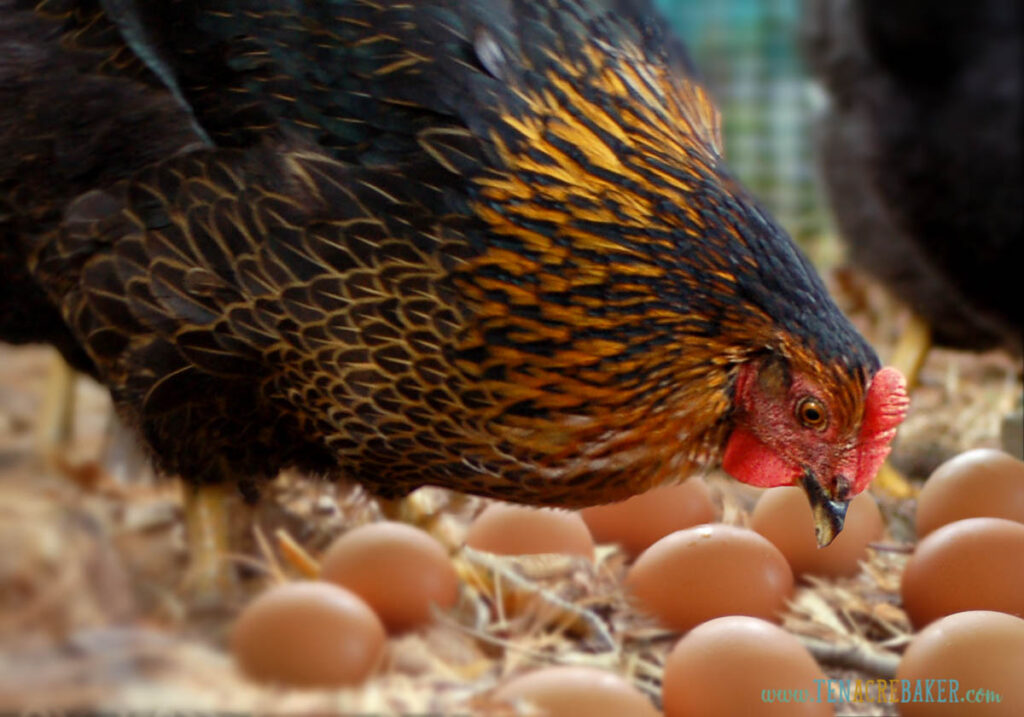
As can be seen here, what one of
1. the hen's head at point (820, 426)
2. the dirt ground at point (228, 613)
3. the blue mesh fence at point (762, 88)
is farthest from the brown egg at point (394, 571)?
the blue mesh fence at point (762, 88)

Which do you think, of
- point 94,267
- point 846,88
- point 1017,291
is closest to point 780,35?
point 846,88

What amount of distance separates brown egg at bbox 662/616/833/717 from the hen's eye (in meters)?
0.21

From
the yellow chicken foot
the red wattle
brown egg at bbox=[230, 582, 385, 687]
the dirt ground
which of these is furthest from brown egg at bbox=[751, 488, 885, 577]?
the yellow chicken foot

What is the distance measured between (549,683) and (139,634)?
1.15ft

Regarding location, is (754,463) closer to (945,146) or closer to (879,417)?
(879,417)

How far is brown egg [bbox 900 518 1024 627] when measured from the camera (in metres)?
1.16

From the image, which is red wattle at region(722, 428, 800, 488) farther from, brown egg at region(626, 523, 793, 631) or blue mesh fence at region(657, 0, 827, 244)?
blue mesh fence at region(657, 0, 827, 244)

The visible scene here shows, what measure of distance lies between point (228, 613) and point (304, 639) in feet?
0.18

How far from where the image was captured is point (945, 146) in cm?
177

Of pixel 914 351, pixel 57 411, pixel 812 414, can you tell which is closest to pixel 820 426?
pixel 812 414

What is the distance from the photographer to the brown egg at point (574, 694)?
0.82 meters

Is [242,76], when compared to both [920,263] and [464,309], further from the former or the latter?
[920,263]

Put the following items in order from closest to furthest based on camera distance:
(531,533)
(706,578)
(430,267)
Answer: (430,267)
(706,578)
(531,533)

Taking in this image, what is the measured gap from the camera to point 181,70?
1.08m
